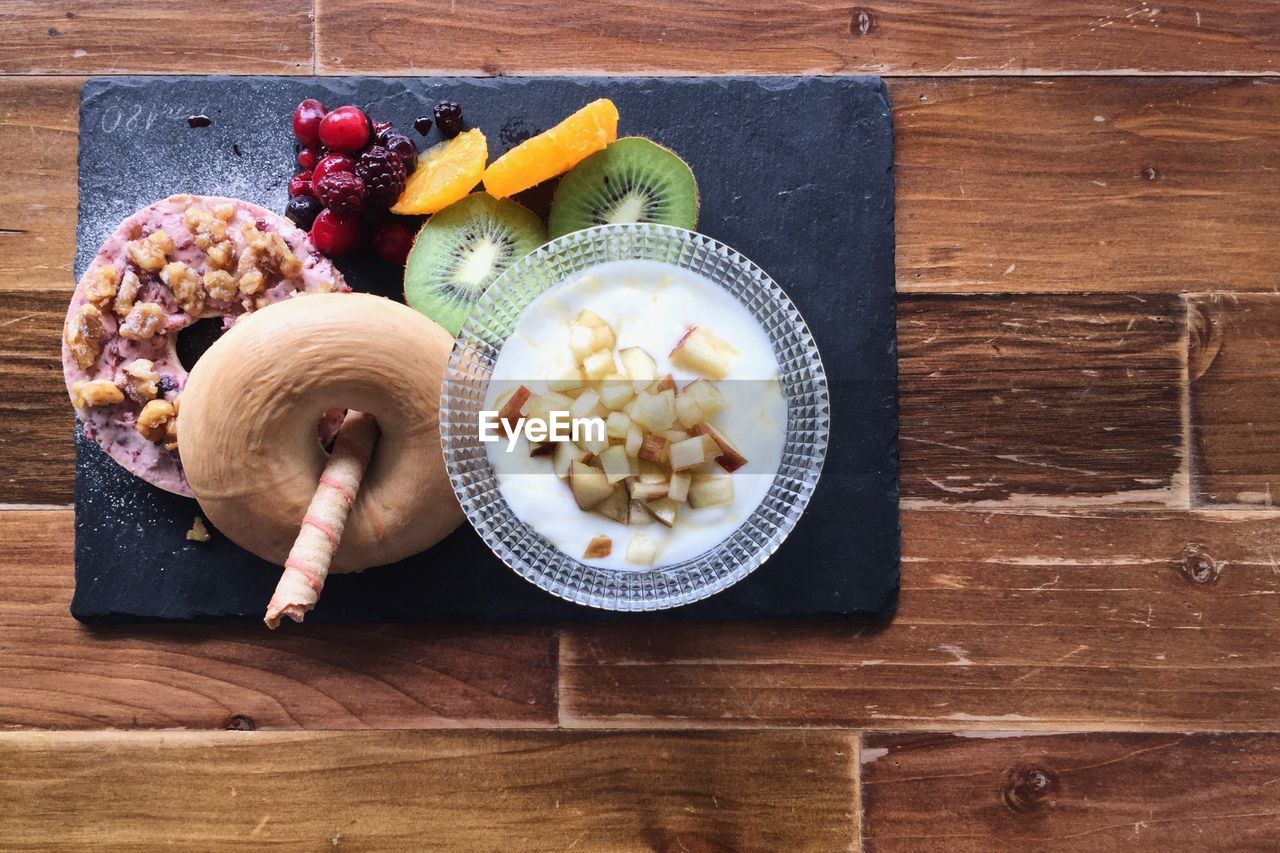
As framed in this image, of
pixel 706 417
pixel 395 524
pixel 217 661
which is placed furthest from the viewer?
pixel 217 661

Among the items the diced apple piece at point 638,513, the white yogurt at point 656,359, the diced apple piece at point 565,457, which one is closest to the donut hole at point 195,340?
the white yogurt at point 656,359

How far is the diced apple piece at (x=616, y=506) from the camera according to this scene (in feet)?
4.83

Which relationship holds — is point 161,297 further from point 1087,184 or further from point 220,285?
point 1087,184

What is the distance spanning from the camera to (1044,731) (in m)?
1.84

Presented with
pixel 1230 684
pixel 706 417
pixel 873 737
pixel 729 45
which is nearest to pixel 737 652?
pixel 873 737

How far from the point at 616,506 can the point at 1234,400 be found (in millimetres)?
1232

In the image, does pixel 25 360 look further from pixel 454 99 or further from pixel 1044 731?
pixel 1044 731

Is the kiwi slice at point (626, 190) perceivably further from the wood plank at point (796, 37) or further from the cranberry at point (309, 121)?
the cranberry at point (309, 121)

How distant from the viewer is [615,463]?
1449 millimetres

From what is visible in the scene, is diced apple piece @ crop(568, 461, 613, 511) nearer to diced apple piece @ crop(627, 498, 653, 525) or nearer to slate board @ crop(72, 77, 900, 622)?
diced apple piece @ crop(627, 498, 653, 525)

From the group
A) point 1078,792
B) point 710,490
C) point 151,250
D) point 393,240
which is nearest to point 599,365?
point 710,490

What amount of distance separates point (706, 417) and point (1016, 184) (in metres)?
0.85

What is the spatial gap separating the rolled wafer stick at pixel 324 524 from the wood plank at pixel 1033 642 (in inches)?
22.1

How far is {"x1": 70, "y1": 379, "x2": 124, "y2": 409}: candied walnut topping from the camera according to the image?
167 centimetres
